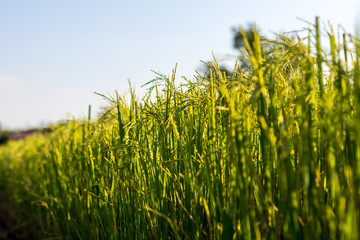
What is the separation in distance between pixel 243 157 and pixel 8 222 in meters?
4.95

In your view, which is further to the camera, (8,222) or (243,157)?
(8,222)

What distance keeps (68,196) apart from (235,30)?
15.0m

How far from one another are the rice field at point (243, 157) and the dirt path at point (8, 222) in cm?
193

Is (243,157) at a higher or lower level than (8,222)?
higher

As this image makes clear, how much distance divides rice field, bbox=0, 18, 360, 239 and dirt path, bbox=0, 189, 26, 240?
1932 millimetres

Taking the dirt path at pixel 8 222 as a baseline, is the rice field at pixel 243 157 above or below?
above

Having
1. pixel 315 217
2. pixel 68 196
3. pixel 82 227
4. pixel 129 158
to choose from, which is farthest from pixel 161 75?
pixel 68 196

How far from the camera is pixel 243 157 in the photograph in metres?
0.81

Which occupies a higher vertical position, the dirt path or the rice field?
the rice field

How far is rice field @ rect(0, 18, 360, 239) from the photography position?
79 cm

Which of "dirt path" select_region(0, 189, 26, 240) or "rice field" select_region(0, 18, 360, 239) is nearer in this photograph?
"rice field" select_region(0, 18, 360, 239)

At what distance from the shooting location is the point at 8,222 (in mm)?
4645

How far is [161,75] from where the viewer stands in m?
1.47

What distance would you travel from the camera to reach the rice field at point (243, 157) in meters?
0.79
